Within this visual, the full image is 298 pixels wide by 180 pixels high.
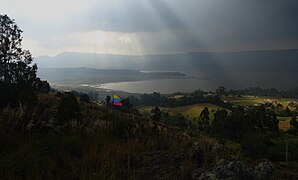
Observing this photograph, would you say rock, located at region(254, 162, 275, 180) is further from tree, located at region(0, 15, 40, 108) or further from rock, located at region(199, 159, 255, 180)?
tree, located at region(0, 15, 40, 108)

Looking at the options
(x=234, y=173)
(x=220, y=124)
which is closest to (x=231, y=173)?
(x=234, y=173)

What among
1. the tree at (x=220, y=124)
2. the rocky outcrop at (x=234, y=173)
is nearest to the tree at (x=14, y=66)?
the rocky outcrop at (x=234, y=173)

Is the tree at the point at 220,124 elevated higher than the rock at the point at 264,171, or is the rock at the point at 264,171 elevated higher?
the rock at the point at 264,171

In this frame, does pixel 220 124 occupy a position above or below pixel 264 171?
below

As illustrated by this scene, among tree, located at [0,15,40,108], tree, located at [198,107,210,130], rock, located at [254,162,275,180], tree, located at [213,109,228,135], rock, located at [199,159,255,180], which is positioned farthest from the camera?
tree, located at [198,107,210,130]

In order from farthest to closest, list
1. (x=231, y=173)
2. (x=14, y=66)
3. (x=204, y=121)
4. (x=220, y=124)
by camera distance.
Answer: (x=204, y=121)
(x=220, y=124)
(x=14, y=66)
(x=231, y=173)

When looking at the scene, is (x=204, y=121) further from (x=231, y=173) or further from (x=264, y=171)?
(x=231, y=173)

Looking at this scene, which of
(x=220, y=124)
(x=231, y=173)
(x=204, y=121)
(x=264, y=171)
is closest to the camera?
(x=231, y=173)

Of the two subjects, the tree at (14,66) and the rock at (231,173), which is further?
the tree at (14,66)

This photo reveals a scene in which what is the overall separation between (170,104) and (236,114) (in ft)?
183

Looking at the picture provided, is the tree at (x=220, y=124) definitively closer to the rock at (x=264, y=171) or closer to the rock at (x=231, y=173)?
the rock at (x=264, y=171)

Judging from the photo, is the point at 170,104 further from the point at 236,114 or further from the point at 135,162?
the point at 135,162

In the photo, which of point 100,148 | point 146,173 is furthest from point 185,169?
point 100,148

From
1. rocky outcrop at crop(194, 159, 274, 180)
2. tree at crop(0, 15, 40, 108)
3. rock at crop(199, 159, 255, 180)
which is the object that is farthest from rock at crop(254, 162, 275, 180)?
tree at crop(0, 15, 40, 108)
